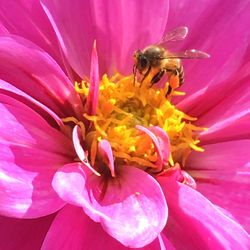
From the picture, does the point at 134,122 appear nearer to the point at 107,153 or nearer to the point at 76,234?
the point at 107,153

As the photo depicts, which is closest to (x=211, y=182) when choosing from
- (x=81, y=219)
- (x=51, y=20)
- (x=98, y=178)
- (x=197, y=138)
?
(x=197, y=138)

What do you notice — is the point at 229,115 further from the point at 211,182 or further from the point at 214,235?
the point at 214,235

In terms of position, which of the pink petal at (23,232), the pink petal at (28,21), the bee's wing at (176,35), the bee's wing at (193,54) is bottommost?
the pink petal at (23,232)

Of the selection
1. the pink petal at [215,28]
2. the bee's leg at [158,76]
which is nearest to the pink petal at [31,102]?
the bee's leg at [158,76]

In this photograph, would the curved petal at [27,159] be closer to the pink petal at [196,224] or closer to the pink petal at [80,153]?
the pink petal at [80,153]

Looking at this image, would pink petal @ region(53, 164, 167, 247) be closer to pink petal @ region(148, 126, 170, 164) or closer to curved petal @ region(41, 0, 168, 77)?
pink petal @ region(148, 126, 170, 164)
